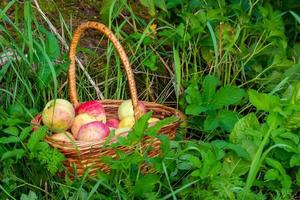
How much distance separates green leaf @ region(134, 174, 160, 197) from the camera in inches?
96.9

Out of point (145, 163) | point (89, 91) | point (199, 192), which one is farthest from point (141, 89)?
point (199, 192)

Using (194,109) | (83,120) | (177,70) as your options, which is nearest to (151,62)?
(177,70)

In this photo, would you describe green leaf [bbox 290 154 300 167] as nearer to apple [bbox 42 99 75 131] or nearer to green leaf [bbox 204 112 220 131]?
green leaf [bbox 204 112 220 131]

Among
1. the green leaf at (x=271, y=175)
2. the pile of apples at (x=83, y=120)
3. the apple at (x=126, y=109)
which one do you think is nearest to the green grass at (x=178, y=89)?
the green leaf at (x=271, y=175)

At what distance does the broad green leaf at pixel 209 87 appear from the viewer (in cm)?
294

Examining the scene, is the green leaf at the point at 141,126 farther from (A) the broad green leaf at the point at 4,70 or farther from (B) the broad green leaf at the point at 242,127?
(A) the broad green leaf at the point at 4,70

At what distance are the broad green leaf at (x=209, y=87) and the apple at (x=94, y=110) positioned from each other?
41cm

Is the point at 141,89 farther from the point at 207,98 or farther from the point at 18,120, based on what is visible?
the point at 18,120

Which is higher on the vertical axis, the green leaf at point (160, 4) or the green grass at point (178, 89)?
the green leaf at point (160, 4)

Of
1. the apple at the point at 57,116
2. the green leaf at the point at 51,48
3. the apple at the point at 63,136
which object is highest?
the green leaf at the point at 51,48

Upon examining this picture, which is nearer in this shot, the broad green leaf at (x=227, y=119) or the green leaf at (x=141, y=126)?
the green leaf at (x=141, y=126)

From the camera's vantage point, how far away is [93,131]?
2721 mm

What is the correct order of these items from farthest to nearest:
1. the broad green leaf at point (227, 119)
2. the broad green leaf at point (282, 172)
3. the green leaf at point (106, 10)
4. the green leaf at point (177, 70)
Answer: the green leaf at point (106, 10) → the green leaf at point (177, 70) → the broad green leaf at point (227, 119) → the broad green leaf at point (282, 172)

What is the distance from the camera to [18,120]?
8.83 ft
